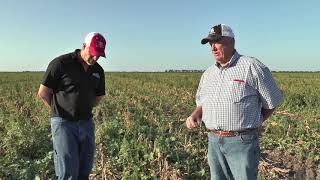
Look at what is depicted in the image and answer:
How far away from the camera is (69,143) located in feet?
15.7

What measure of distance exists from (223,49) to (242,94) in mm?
421

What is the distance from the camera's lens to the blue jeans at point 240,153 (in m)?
3.97

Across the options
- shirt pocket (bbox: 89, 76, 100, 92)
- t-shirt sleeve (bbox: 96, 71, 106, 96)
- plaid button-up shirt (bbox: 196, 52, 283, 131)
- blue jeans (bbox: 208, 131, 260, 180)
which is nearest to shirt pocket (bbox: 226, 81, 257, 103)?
plaid button-up shirt (bbox: 196, 52, 283, 131)

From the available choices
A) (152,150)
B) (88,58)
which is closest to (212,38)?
(88,58)

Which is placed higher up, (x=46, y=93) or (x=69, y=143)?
(x=46, y=93)

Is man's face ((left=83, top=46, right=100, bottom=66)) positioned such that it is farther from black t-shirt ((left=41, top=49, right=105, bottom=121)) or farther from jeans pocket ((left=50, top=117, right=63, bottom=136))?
jeans pocket ((left=50, top=117, right=63, bottom=136))

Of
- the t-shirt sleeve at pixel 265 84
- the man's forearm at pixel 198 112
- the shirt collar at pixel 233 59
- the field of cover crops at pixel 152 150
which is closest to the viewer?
the t-shirt sleeve at pixel 265 84

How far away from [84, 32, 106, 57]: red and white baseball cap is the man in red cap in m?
0.01

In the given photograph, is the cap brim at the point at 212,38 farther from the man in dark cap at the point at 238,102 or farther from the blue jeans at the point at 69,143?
the blue jeans at the point at 69,143

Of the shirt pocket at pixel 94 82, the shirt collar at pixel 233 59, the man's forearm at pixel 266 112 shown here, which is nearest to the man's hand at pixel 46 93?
the shirt pocket at pixel 94 82

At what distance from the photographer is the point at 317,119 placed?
35.9ft

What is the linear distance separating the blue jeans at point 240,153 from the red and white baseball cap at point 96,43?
1368 millimetres

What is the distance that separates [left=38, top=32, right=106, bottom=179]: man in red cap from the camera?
4.71 meters

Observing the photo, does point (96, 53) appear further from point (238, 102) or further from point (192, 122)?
point (238, 102)
